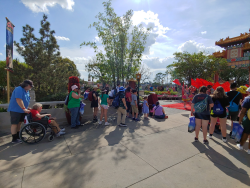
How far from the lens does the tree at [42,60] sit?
938 centimetres

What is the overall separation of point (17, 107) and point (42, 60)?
674 centimetres

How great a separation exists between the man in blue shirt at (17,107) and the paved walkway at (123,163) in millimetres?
443

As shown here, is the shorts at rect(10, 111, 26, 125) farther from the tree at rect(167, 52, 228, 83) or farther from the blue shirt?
the tree at rect(167, 52, 228, 83)

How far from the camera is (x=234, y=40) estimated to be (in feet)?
97.1

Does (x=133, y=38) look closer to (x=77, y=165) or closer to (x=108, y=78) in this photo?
(x=108, y=78)

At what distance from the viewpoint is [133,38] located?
31.2 ft

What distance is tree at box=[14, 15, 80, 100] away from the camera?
9383 mm

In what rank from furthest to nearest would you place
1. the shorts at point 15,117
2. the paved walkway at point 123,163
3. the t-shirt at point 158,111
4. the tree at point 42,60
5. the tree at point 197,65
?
the tree at point 197,65 → the tree at point 42,60 → the t-shirt at point 158,111 → the shorts at point 15,117 → the paved walkway at point 123,163

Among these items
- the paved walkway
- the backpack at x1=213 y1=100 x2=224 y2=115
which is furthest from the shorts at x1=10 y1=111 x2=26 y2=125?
the backpack at x1=213 y1=100 x2=224 y2=115

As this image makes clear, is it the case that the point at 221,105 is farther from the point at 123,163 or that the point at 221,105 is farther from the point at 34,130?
the point at 34,130

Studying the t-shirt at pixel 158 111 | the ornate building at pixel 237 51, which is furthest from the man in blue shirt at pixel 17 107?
the ornate building at pixel 237 51

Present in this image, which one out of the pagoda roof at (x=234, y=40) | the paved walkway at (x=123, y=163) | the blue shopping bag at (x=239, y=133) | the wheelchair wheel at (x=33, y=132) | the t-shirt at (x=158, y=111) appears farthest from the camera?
the pagoda roof at (x=234, y=40)

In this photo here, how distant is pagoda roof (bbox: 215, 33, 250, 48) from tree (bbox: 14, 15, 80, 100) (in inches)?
1371

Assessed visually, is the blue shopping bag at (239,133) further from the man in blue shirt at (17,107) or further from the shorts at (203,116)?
the man in blue shirt at (17,107)
